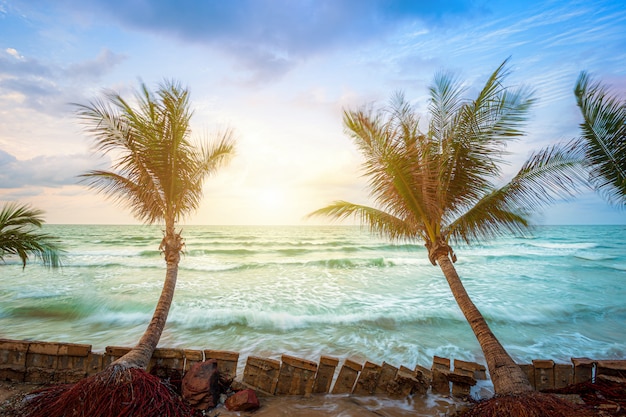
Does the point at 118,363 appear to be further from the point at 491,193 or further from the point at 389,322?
the point at 389,322

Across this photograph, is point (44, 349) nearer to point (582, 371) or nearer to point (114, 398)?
point (114, 398)

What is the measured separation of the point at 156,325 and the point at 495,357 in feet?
21.0

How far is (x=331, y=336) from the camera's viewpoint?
1105cm

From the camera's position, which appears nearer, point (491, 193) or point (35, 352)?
point (35, 352)

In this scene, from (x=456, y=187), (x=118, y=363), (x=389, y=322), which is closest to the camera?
(x=118, y=363)

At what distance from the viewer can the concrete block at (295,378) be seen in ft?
18.4

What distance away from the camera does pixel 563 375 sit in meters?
5.57

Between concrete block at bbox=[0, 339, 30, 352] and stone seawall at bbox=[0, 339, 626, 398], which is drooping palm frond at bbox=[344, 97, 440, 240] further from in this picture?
concrete block at bbox=[0, 339, 30, 352]

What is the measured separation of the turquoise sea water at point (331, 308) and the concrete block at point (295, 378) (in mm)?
3509

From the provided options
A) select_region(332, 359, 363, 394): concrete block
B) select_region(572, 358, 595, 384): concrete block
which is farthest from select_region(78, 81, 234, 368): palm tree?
select_region(572, 358, 595, 384): concrete block

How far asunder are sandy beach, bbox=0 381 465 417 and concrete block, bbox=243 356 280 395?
17cm

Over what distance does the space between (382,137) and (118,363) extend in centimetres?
627

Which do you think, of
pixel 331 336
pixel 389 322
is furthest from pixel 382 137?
pixel 389 322

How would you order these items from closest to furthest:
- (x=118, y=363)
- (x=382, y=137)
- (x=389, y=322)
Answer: (x=118, y=363)
(x=382, y=137)
(x=389, y=322)
